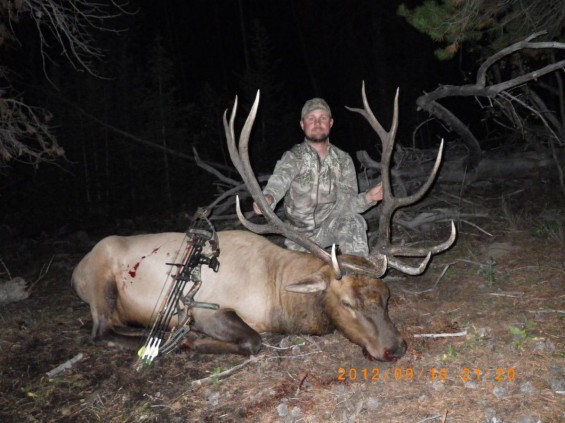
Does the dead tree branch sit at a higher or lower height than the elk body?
higher

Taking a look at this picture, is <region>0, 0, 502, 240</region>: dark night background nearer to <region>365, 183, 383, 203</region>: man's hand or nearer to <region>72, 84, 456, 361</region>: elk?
<region>72, 84, 456, 361</region>: elk

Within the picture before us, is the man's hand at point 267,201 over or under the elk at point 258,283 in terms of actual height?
over

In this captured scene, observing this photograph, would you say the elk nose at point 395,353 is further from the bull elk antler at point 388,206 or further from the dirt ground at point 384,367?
the bull elk antler at point 388,206

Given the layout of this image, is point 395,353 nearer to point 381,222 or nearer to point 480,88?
point 381,222

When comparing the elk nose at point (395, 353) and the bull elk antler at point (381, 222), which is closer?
the elk nose at point (395, 353)

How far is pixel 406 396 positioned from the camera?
106 inches

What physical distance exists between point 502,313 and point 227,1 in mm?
38454

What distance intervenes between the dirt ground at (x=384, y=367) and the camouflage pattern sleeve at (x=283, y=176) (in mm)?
1440

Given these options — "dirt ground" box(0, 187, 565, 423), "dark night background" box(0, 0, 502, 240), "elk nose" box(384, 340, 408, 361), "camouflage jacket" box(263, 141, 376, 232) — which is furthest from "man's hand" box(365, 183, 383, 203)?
"dark night background" box(0, 0, 502, 240)

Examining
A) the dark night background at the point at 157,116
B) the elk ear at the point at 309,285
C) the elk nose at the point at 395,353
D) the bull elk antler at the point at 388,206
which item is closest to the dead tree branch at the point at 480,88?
the bull elk antler at the point at 388,206

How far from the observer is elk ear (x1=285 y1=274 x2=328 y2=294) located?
352 centimetres

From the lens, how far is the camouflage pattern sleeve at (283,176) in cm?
442

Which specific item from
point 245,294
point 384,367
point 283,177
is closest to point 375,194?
point 283,177

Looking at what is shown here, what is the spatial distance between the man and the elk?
1.90 ft
